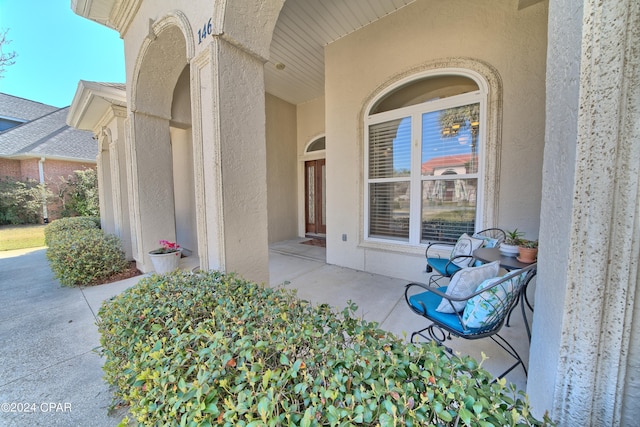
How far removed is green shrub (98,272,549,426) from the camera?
Result: 73 cm

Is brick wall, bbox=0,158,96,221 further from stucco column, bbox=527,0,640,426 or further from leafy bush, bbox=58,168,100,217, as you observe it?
stucco column, bbox=527,0,640,426

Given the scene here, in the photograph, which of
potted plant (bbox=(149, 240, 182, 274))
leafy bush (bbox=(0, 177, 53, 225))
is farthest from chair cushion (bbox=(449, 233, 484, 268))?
leafy bush (bbox=(0, 177, 53, 225))

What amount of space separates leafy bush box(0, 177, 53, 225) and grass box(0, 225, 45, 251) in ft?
1.73

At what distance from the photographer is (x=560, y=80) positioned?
101 centimetres

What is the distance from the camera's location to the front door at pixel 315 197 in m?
7.22

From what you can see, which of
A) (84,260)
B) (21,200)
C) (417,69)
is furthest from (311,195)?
(21,200)

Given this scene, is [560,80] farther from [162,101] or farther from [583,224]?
[162,101]

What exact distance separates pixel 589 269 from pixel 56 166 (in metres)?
17.7

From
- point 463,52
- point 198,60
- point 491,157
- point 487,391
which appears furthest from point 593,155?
point 463,52

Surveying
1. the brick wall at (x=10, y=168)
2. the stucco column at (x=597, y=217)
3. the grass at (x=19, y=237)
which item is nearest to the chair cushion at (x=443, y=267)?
the stucco column at (x=597, y=217)

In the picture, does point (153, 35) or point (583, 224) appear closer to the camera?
point (583, 224)

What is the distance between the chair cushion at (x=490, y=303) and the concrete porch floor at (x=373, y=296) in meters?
0.63

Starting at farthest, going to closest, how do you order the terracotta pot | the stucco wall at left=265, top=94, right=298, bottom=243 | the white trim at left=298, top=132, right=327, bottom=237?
the white trim at left=298, top=132, right=327, bottom=237 < the stucco wall at left=265, top=94, right=298, bottom=243 < the terracotta pot

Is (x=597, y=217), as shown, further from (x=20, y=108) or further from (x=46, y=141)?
(x=20, y=108)
